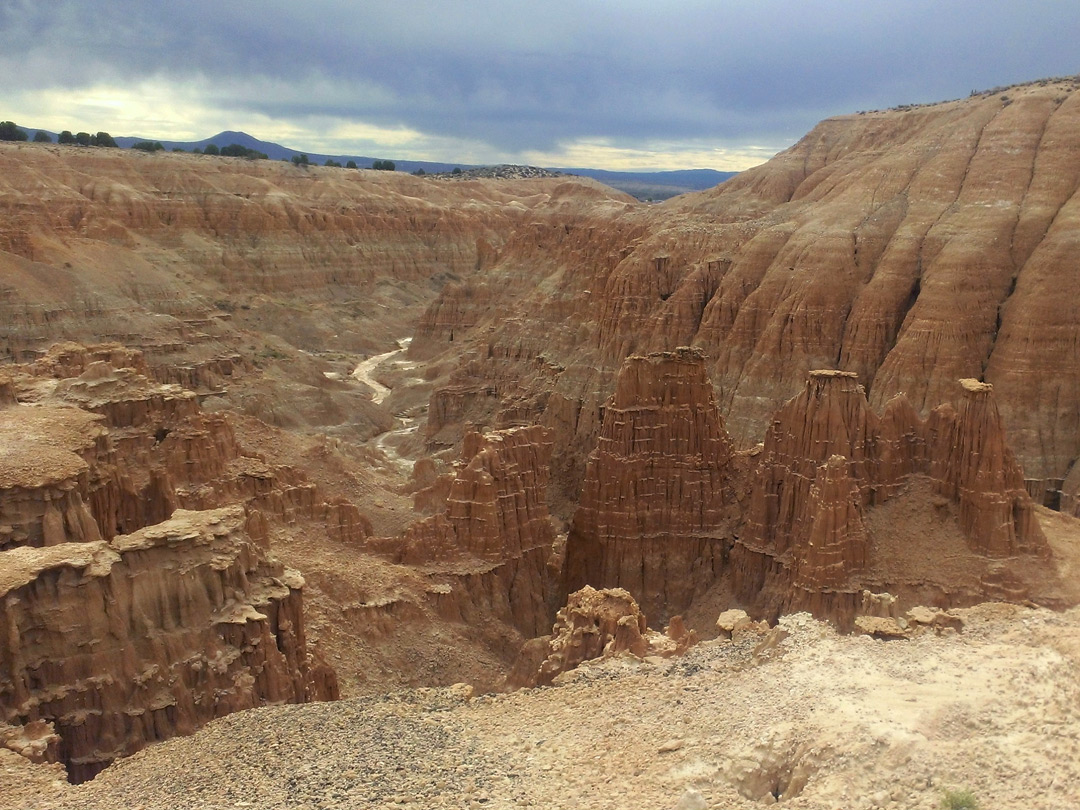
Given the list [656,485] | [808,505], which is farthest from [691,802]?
[656,485]

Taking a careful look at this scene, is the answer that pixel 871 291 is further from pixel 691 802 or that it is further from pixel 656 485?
pixel 691 802

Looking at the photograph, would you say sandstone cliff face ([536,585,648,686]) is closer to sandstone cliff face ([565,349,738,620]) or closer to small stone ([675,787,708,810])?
small stone ([675,787,708,810])

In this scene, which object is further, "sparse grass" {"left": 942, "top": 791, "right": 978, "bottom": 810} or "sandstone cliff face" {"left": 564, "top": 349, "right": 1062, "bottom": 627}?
"sandstone cliff face" {"left": 564, "top": 349, "right": 1062, "bottom": 627}

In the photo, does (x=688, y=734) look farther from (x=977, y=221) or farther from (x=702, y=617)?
(x=977, y=221)

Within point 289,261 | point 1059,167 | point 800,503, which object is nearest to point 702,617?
point 800,503

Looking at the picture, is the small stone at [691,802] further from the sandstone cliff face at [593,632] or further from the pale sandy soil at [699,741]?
the sandstone cliff face at [593,632]

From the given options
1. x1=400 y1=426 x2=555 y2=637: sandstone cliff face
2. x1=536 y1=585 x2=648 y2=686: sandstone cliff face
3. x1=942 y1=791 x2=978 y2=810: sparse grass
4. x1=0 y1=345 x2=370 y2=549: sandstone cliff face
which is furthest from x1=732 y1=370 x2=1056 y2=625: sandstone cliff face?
x1=942 y1=791 x2=978 y2=810: sparse grass

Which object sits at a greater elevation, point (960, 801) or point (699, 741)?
point (960, 801)
